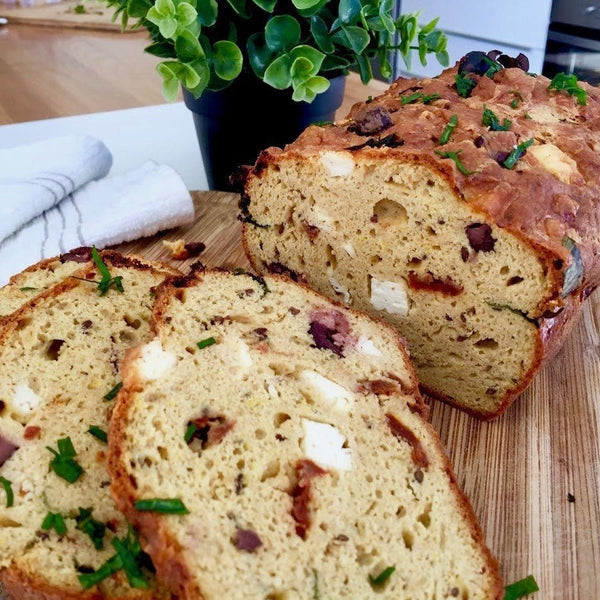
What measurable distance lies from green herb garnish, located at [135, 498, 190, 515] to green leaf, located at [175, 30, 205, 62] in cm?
168

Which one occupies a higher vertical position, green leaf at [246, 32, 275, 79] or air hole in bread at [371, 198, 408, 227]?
green leaf at [246, 32, 275, 79]

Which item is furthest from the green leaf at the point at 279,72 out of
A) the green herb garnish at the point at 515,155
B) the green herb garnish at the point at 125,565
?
the green herb garnish at the point at 125,565

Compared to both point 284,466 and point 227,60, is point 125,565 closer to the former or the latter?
point 284,466

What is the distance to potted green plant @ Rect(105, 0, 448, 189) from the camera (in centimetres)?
261

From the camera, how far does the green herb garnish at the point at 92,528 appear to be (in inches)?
68.4

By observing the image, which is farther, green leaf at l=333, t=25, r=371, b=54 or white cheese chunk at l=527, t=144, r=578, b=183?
green leaf at l=333, t=25, r=371, b=54

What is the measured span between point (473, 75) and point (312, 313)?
1249 millimetres

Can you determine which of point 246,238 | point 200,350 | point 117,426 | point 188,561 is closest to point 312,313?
point 200,350

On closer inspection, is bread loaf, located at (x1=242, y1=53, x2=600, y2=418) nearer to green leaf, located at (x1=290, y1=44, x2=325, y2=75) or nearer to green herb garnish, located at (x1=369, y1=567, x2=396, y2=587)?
green leaf, located at (x1=290, y1=44, x2=325, y2=75)

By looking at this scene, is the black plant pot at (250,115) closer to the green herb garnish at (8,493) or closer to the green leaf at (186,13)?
the green leaf at (186,13)

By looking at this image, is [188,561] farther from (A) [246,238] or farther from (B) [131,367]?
(A) [246,238]

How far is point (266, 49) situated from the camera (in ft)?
9.12

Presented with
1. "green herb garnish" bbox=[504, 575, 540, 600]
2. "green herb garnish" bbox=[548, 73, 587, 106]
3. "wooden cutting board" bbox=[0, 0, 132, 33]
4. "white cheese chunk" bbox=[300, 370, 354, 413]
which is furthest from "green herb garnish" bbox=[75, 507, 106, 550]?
"wooden cutting board" bbox=[0, 0, 132, 33]

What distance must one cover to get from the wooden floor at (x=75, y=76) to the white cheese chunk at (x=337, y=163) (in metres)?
2.01
